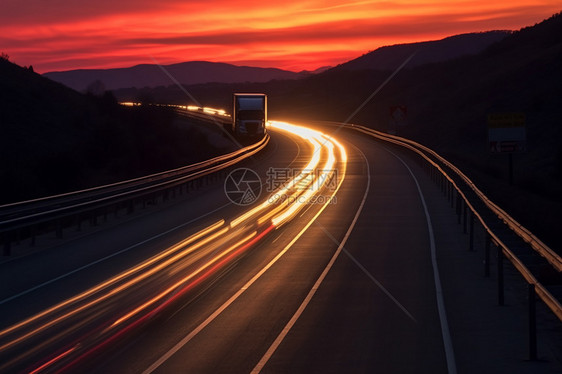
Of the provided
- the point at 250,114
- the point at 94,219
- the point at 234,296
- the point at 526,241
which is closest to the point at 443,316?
the point at 526,241

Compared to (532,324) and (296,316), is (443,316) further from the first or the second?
(532,324)

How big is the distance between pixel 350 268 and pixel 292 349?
6892mm

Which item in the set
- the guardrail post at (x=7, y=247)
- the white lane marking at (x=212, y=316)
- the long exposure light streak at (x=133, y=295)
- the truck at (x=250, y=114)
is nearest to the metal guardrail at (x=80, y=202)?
the guardrail post at (x=7, y=247)

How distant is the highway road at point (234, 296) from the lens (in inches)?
424

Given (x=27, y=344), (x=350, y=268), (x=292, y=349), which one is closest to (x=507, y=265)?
(x=350, y=268)

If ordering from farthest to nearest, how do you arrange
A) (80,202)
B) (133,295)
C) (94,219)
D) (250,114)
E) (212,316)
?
(250,114)
(80,202)
(94,219)
(133,295)
(212,316)

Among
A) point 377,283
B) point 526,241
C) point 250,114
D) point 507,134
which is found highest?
point 250,114

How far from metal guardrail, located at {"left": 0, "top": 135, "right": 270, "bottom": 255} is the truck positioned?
25.4m

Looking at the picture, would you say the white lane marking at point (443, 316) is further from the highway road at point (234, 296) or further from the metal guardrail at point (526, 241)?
the metal guardrail at point (526, 241)

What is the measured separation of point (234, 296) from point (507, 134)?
29.3 m

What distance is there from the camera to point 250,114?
64.7 meters

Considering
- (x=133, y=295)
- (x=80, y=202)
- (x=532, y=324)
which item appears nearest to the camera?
(x=532, y=324)

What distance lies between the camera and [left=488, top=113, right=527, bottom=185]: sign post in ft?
135

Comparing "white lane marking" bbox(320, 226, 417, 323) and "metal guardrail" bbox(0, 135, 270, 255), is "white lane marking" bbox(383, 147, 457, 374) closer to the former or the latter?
"white lane marking" bbox(320, 226, 417, 323)
